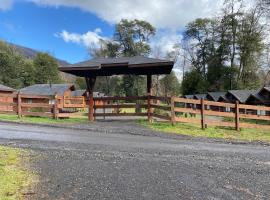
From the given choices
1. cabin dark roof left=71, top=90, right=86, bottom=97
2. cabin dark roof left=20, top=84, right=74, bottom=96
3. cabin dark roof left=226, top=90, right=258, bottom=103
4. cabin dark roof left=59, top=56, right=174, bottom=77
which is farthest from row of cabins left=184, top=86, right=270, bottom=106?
cabin dark roof left=59, top=56, right=174, bottom=77

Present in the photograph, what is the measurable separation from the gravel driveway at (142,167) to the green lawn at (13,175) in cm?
25

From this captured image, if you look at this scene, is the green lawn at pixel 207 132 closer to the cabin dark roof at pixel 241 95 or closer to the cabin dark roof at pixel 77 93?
the cabin dark roof at pixel 241 95

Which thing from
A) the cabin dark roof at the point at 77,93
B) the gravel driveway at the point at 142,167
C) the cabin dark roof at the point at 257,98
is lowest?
the gravel driveway at the point at 142,167

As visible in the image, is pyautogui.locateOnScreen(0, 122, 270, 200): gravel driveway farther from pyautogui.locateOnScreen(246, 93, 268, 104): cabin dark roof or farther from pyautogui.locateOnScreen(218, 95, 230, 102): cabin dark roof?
pyautogui.locateOnScreen(218, 95, 230, 102): cabin dark roof

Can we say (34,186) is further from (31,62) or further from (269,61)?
(31,62)

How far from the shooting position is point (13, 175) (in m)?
6.64

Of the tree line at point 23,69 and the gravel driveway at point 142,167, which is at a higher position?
the tree line at point 23,69

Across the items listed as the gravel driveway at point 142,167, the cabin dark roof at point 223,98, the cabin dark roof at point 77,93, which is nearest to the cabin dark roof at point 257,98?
the cabin dark roof at point 223,98

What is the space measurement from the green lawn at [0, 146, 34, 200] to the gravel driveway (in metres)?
0.25

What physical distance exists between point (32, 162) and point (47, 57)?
203 ft

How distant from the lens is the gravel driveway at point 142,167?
582 centimetres

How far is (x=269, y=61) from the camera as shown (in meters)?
57.5

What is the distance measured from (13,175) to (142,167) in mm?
2607

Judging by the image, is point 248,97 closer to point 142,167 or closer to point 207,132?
point 207,132
